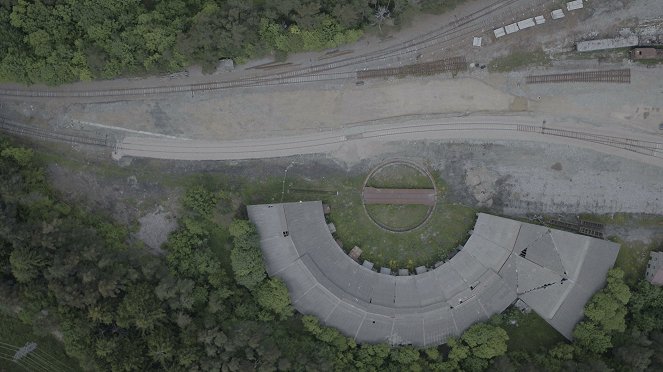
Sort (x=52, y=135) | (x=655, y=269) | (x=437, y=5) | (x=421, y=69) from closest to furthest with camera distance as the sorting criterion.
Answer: (x=437, y=5) < (x=655, y=269) < (x=52, y=135) < (x=421, y=69)

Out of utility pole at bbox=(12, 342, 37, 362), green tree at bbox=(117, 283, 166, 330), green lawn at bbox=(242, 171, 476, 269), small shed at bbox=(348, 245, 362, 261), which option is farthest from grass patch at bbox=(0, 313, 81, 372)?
small shed at bbox=(348, 245, 362, 261)

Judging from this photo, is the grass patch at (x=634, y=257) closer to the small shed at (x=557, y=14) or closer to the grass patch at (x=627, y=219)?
the grass patch at (x=627, y=219)

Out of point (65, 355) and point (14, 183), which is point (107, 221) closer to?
point (14, 183)

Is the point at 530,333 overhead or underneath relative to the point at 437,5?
underneath

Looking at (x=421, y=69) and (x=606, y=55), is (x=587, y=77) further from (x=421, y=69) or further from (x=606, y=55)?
(x=421, y=69)

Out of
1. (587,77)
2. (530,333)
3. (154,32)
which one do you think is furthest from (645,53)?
(154,32)

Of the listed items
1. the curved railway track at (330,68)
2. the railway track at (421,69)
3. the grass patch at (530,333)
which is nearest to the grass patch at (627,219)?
the grass patch at (530,333)

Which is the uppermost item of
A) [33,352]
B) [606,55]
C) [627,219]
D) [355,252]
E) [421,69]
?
[421,69]
